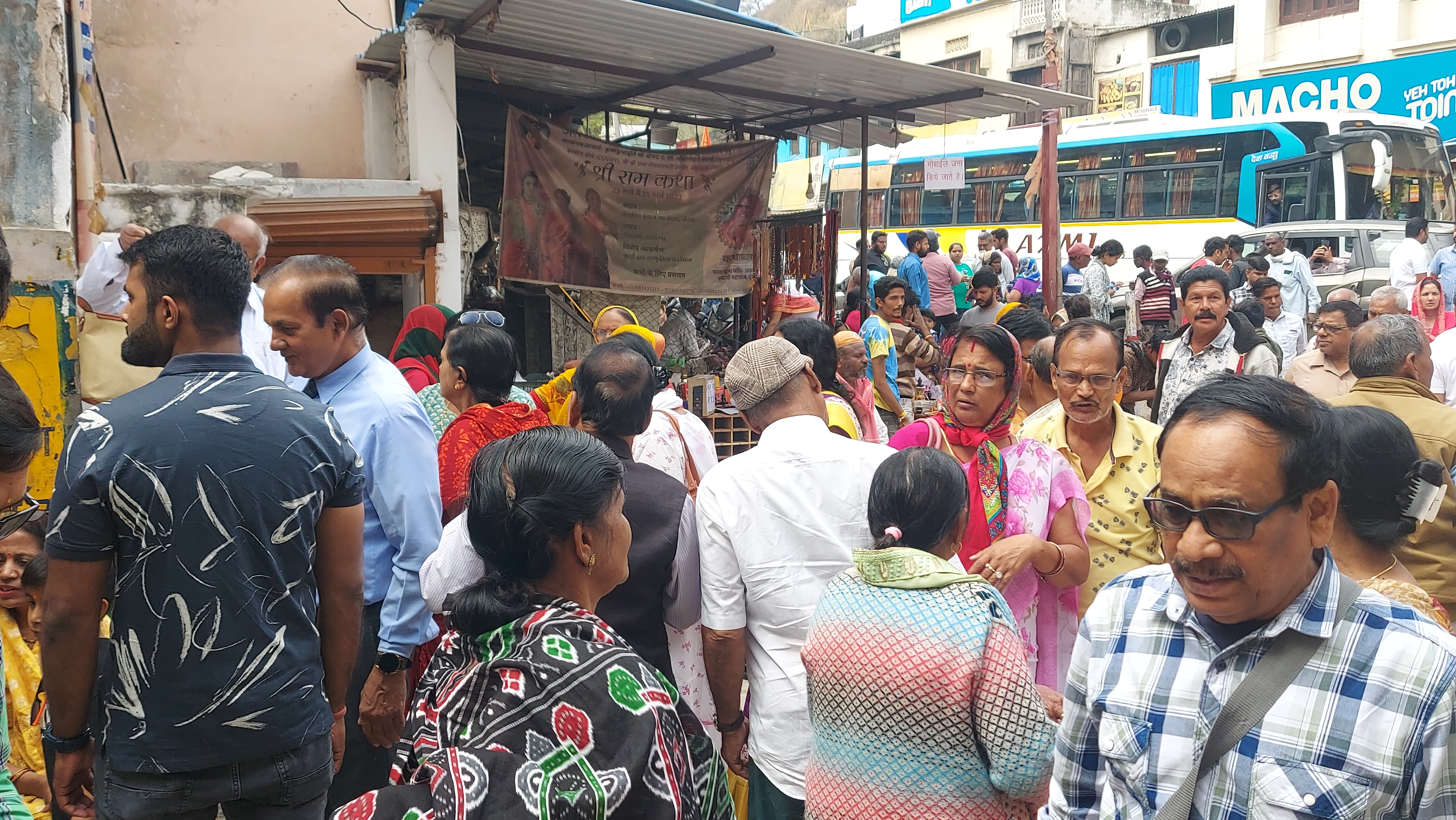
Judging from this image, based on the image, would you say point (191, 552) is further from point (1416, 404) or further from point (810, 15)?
point (810, 15)

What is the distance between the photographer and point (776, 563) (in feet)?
8.21

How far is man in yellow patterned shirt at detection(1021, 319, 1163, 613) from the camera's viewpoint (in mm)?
2924

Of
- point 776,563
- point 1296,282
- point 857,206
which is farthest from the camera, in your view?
point 857,206

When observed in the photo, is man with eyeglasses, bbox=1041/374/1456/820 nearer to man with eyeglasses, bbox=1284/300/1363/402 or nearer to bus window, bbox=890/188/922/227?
man with eyeglasses, bbox=1284/300/1363/402

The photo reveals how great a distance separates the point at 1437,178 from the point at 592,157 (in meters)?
14.7

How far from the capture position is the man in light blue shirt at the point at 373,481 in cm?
276

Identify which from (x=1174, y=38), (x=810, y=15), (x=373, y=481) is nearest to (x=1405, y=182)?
(x=1174, y=38)

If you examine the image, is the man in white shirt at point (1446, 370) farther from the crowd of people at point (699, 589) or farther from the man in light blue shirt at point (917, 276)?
the man in light blue shirt at point (917, 276)

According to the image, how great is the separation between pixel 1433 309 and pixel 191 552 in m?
8.92

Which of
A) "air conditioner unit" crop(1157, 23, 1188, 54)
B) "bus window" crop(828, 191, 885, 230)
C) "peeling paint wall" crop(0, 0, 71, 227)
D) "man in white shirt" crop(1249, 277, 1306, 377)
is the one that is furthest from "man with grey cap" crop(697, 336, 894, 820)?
"air conditioner unit" crop(1157, 23, 1188, 54)

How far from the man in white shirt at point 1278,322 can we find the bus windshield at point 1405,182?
22.4 feet

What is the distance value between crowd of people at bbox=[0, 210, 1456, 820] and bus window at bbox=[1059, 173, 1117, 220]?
597 inches

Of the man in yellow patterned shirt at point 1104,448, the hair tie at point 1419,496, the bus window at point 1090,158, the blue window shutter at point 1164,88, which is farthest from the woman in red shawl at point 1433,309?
the blue window shutter at point 1164,88

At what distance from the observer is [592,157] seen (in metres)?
8.73
